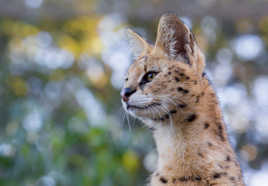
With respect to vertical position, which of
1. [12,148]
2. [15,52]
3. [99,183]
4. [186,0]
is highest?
[186,0]

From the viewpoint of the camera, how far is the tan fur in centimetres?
349

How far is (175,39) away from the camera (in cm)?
392

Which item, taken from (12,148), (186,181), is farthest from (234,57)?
(186,181)

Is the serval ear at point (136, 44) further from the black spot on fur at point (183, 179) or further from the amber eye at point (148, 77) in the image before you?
the black spot on fur at point (183, 179)

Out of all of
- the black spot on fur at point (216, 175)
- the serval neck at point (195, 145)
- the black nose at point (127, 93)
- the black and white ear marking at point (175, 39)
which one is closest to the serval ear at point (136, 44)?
the black and white ear marking at point (175, 39)

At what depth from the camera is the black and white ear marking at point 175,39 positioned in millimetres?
3807

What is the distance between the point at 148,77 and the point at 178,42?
458 mm

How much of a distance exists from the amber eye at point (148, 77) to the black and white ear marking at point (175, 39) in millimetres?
259

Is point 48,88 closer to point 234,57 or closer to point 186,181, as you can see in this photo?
point 234,57

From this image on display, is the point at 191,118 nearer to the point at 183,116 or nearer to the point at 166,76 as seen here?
the point at 183,116

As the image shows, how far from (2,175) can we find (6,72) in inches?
180

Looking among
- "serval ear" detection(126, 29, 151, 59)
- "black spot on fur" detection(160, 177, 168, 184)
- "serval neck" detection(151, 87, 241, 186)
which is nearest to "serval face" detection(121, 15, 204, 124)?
"serval neck" detection(151, 87, 241, 186)

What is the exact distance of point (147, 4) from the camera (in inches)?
374

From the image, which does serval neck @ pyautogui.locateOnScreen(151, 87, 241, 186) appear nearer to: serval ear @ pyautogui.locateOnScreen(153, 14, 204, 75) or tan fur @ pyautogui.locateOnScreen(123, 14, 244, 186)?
tan fur @ pyautogui.locateOnScreen(123, 14, 244, 186)
